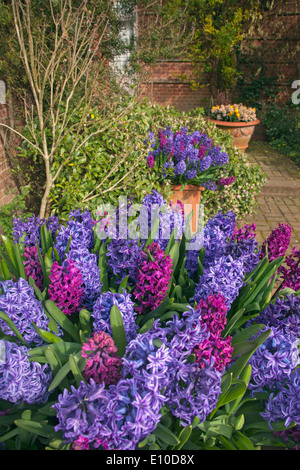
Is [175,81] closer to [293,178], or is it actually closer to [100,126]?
[293,178]

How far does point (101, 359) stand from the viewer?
1.21 metres

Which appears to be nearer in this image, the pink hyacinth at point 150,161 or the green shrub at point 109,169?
the green shrub at point 109,169

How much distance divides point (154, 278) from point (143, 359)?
1.49 feet

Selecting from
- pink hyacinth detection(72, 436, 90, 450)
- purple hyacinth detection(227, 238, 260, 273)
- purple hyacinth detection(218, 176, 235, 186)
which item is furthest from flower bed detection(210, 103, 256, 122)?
pink hyacinth detection(72, 436, 90, 450)

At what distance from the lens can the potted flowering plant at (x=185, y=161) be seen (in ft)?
12.5

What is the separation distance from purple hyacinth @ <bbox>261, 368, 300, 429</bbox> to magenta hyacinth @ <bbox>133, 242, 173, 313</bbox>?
62 cm

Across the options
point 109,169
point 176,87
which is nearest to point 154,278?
point 109,169

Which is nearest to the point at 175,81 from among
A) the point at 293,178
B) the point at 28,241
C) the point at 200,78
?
the point at 200,78

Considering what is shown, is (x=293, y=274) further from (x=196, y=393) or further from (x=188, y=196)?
(x=188, y=196)

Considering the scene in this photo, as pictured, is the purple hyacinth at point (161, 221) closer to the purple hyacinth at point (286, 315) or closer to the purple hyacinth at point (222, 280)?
the purple hyacinth at point (222, 280)

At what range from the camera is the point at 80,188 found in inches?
138

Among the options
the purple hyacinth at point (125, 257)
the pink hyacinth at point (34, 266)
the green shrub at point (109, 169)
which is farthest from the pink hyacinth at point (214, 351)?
the green shrub at point (109, 169)

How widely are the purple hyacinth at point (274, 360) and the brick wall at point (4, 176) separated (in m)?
3.37

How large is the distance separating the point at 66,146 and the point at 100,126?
41 centimetres
